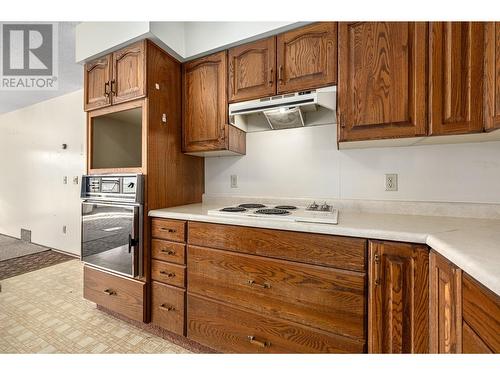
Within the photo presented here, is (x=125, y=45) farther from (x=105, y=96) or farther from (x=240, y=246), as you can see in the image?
(x=240, y=246)

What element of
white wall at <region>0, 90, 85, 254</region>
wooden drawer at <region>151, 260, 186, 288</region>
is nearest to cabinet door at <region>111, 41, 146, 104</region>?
wooden drawer at <region>151, 260, 186, 288</region>

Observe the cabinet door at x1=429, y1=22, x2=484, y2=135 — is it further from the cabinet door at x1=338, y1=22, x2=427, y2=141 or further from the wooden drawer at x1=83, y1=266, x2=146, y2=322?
the wooden drawer at x1=83, y1=266, x2=146, y2=322

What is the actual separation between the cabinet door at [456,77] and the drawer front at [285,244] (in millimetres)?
748

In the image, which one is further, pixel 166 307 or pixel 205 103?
pixel 205 103

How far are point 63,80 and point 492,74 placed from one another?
4.00 meters

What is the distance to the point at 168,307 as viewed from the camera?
1.49 meters

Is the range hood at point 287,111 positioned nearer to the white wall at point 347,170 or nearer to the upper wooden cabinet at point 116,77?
the white wall at point 347,170

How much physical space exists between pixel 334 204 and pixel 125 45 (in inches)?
77.6

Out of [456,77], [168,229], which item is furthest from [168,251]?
[456,77]

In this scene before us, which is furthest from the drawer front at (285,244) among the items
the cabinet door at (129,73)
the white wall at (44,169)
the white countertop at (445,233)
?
the white wall at (44,169)

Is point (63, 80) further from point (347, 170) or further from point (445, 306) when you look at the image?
point (445, 306)

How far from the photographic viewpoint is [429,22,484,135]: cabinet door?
993 millimetres

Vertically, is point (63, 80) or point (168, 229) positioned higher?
point (63, 80)

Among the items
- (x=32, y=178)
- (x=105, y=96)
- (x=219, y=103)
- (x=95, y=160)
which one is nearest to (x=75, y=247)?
(x=32, y=178)
